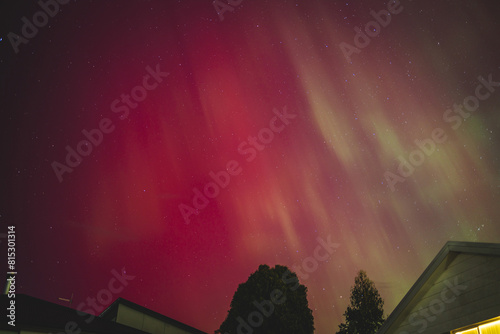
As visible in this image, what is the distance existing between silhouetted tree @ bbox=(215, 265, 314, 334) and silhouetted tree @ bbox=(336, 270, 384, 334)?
1227 cm

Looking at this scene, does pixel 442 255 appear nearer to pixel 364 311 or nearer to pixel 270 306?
pixel 270 306

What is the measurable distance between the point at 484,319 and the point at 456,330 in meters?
1.02

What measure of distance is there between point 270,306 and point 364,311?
16.3 meters

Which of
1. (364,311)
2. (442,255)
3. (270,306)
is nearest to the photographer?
(442,255)

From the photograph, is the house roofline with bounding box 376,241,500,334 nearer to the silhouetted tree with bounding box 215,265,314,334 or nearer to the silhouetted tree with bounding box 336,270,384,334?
the silhouetted tree with bounding box 215,265,314,334

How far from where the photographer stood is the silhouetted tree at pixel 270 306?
87.1 feet

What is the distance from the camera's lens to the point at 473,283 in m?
8.52

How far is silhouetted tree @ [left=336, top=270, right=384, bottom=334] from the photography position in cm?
3747

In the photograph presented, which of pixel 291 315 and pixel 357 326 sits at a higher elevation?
pixel 357 326

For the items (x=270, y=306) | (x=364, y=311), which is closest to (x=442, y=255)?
(x=270, y=306)

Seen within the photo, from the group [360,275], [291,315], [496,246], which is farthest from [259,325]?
[496,246]

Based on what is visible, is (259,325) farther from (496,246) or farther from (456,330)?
(496,246)

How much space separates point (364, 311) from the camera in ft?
126

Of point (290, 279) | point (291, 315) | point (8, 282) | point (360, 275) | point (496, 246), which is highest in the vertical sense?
point (360, 275)
